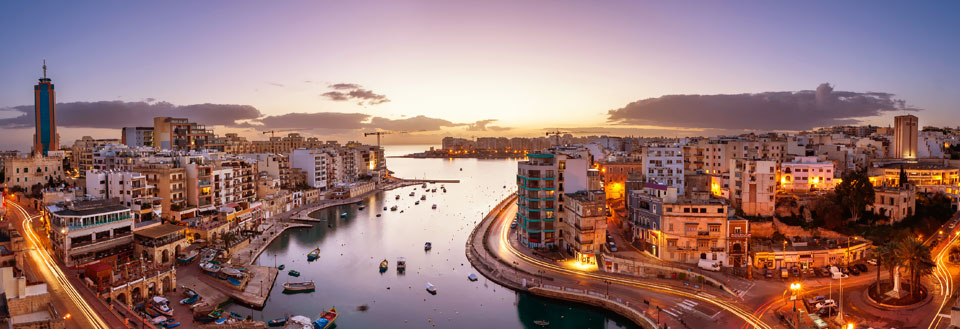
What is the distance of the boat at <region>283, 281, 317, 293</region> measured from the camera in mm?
25516

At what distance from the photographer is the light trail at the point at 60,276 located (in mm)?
16953

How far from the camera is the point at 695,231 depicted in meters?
A: 25.7

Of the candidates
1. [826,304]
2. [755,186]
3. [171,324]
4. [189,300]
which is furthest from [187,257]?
[755,186]

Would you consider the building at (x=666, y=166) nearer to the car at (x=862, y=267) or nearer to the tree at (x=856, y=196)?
the tree at (x=856, y=196)

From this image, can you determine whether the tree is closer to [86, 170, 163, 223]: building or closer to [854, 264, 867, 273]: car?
[854, 264, 867, 273]: car

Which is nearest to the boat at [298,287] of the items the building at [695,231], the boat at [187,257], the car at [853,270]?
the boat at [187,257]

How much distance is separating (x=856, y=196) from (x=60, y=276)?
123 ft

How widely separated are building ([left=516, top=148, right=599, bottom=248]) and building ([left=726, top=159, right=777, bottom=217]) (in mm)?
9651

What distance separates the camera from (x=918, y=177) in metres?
32.6

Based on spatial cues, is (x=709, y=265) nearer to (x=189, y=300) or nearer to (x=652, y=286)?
(x=652, y=286)

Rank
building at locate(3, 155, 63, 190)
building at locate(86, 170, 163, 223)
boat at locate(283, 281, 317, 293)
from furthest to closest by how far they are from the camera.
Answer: building at locate(3, 155, 63, 190) → building at locate(86, 170, 163, 223) → boat at locate(283, 281, 317, 293)

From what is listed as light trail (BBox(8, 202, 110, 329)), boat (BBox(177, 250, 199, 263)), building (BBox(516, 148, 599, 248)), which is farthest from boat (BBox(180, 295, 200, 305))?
building (BBox(516, 148, 599, 248))

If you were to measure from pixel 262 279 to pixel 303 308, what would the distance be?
4.00 meters

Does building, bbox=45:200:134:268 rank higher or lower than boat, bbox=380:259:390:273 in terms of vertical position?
higher
